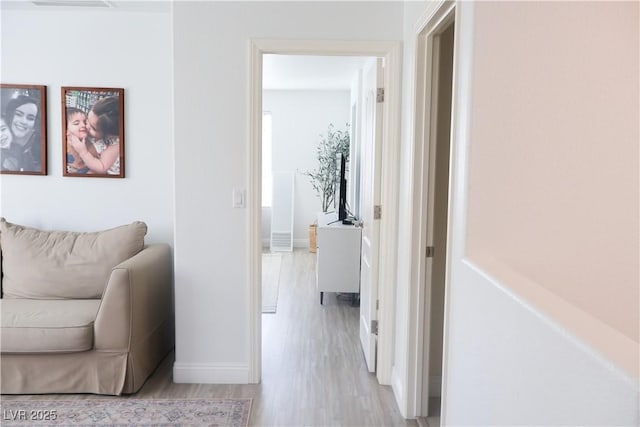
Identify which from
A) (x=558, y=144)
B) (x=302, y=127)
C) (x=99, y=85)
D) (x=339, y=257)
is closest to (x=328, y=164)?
(x=302, y=127)

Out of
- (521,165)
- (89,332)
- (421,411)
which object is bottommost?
(421,411)

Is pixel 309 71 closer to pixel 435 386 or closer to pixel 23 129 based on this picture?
pixel 23 129

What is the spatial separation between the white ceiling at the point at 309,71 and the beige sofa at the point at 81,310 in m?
2.55

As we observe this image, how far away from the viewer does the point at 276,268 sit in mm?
6520

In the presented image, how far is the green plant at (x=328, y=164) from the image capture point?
24.8 ft

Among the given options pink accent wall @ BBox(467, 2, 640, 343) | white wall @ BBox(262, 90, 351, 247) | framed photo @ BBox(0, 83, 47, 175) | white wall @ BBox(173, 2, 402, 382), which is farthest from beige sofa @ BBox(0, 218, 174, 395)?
white wall @ BBox(262, 90, 351, 247)

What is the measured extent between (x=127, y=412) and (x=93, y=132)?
1.94 meters

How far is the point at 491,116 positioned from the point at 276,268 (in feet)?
16.5

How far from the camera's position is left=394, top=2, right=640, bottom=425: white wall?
5.60 feet

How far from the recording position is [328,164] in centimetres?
763

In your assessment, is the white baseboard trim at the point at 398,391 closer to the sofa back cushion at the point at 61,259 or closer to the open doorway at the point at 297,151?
the sofa back cushion at the point at 61,259

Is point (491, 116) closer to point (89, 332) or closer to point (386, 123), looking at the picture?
point (386, 123)

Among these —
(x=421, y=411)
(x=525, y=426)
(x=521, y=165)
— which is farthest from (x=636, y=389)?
(x=421, y=411)

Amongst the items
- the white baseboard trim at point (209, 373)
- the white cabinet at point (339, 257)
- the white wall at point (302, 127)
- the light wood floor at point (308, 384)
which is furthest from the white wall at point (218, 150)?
the white wall at point (302, 127)
